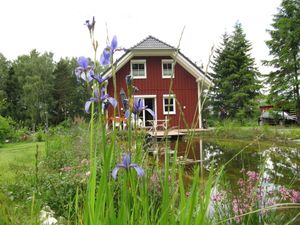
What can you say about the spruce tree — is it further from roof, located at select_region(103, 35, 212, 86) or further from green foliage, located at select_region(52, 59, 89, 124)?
green foliage, located at select_region(52, 59, 89, 124)

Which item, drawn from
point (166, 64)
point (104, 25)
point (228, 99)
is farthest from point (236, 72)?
point (104, 25)

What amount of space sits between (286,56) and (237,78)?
673 centimetres

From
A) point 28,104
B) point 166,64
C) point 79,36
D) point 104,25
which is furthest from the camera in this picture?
point 28,104

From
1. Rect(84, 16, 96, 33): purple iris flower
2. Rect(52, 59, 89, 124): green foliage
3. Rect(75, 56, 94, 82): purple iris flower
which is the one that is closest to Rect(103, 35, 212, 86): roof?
Rect(75, 56, 94, 82): purple iris flower

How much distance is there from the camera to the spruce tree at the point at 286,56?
1784cm

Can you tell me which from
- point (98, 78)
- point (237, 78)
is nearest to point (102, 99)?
point (98, 78)

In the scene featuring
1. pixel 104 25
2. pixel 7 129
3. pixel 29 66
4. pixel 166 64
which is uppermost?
pixel 29 66

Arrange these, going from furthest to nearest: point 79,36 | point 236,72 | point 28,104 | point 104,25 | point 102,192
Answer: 1. point 28,104
2. point 236,72
3. point 79,36
4. point 104,25
5. point 102,192

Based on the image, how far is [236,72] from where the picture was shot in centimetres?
2486

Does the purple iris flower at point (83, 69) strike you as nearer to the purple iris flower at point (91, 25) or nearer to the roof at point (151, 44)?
the purple iris flower at point (91, 25)

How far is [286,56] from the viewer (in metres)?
18.2

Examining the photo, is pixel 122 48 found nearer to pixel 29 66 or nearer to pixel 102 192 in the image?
pixel 102 192

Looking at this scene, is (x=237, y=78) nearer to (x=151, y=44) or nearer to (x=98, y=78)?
(x=151, y=44)

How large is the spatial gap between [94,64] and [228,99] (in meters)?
25.9
